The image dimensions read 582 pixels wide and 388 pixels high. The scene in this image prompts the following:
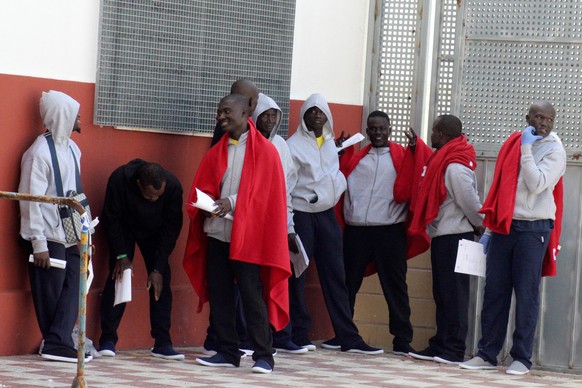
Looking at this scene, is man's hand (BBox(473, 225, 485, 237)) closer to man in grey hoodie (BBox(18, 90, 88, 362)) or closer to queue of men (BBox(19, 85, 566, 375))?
queue of men (BBox(19, 85, 566, 375))

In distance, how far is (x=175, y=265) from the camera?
9516 mm

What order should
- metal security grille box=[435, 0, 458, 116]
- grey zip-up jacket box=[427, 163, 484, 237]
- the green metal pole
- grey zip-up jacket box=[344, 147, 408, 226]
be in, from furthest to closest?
metal security grille box=[435, 0, 458, 116]
grey zip-up jacket box=[344, 147, 408, 226]
grey zip-up jacket box=[427, 163, 484, 237]
the green metal pole

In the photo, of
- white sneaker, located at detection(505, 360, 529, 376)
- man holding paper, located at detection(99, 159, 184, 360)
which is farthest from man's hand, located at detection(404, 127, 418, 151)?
man holding paper, located at detection(99, 159, 184, 360)

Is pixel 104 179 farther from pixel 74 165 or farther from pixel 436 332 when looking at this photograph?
pixel 436 332

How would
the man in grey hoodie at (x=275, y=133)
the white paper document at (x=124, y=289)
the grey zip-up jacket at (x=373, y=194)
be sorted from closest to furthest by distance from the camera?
the white paper document at (x=124, y=289) → the man in grey hoodie at (x=275, y=133) → the grey zip-up jacket at (x=373, y=194)

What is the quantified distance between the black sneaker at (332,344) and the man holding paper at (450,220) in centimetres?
81

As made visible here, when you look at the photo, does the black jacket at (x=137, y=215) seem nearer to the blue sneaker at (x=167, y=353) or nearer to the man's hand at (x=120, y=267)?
the man's hand at (x=120, y=267)

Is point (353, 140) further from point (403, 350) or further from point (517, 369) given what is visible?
point (517, 369)

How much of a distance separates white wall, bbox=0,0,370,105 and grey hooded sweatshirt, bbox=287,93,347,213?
64cm

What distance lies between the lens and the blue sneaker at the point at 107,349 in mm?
8727

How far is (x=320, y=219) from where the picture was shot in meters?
9.71

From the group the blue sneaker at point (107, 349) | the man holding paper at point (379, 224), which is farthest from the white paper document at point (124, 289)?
the man holding paper at point (379, 224)

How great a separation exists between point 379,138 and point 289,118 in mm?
799

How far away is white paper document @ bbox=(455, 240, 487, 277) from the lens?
9.10m
